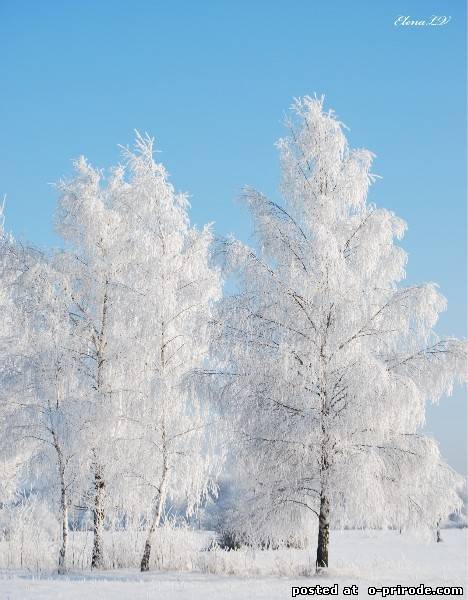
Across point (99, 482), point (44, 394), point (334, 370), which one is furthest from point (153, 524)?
point (334, 370)

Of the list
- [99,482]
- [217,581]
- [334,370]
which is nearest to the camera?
[217,581]

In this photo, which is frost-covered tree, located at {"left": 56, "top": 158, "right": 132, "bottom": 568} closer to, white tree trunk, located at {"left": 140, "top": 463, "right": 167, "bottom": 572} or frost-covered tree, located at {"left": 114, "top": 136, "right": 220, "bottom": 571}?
frost-covered tree, located at {"left": 114, "top": 136, "right": 220, "bottom": 571}

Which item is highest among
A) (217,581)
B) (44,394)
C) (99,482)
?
(44,394)

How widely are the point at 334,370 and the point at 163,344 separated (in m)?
4.08

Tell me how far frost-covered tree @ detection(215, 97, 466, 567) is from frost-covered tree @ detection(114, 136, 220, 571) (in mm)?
1202

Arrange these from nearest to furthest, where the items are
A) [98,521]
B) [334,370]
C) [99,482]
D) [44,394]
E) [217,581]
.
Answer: [217,581], [334,370], [44,394], [98,521], [99,482]

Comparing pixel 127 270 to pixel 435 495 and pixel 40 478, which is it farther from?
pixel 435 495

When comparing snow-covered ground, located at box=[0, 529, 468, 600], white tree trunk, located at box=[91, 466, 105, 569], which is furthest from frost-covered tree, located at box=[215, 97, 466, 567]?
white tree trunk, located at box=[91, 466, 105, 569]

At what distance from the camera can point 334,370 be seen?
40.4 ft

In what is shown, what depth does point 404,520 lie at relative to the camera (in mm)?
12156

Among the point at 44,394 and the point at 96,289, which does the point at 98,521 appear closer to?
the point at 44,394

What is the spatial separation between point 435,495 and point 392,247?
467 centimetres

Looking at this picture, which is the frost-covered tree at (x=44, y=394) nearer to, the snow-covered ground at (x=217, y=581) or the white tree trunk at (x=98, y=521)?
the white tree trunk at (x=98, y=521)

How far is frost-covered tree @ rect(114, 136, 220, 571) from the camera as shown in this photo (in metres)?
13.9
